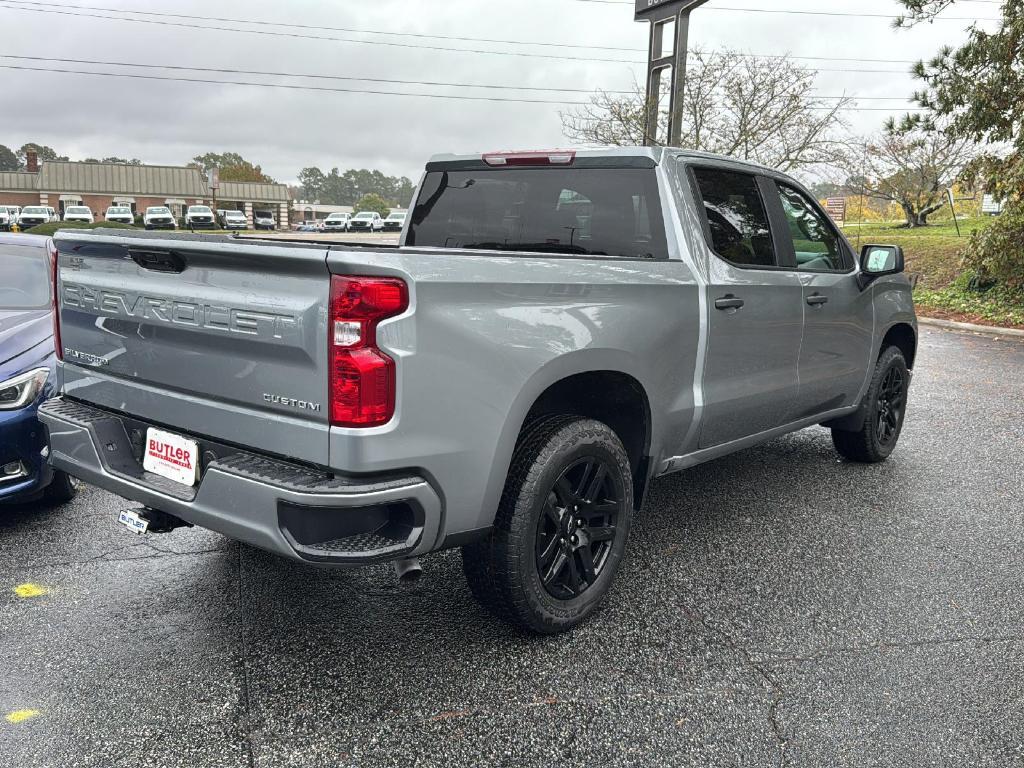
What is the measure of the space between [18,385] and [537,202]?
2.63 meters

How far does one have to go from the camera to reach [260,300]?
98.4 inches

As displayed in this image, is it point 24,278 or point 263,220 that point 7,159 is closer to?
Result: point 263,220

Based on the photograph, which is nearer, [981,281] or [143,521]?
[143,521]

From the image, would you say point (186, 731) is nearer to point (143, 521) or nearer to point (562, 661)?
point (143, 521)

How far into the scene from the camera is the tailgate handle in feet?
8.98

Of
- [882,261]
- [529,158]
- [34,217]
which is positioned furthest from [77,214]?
[882,261]

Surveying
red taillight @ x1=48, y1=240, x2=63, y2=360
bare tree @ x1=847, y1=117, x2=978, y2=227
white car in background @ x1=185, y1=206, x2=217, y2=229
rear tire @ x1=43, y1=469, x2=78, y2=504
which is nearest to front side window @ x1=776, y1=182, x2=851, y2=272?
red taillight @ x1=48, y1=240, x2=63, y2=360

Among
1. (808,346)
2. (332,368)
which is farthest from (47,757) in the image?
(808,346)

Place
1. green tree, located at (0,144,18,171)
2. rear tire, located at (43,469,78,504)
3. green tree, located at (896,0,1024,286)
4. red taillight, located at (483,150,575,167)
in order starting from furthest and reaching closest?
green tree, located at (0,144,18,171) < green tree, located at (896,0,1024,286) < rear tire, located at (43,469,78,504) < red taillight, located at (483,150,575,167)

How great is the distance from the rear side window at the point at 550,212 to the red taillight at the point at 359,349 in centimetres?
162

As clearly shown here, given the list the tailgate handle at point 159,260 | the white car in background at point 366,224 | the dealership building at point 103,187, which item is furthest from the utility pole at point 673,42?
the dealership building at point 103,187

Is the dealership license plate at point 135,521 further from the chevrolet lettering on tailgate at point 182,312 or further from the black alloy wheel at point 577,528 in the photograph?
the black alloy wheel at point 577,528

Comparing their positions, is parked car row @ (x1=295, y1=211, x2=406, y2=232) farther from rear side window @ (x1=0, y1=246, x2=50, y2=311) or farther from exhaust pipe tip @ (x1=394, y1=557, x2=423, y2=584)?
exhaust pipe tip @ (x1=394, y1=557, x2=423, y2=584)

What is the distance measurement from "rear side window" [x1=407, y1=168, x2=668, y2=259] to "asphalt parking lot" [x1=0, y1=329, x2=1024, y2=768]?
1.52 metres
